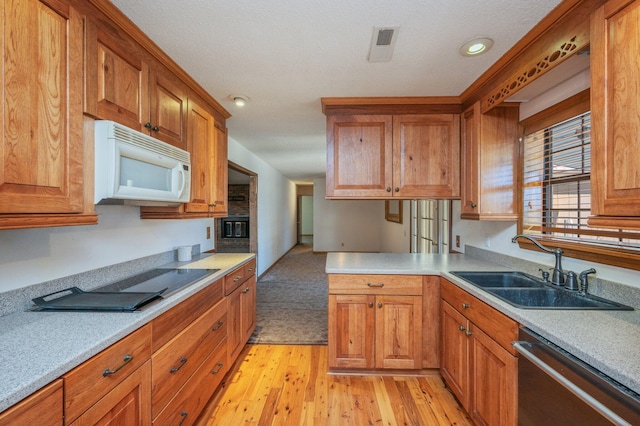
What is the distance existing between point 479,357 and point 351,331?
89 cm

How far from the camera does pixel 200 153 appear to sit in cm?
216

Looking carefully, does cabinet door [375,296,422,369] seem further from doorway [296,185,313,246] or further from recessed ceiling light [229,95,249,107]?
doorway [296,185,313,246]

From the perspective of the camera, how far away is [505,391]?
1.32 m

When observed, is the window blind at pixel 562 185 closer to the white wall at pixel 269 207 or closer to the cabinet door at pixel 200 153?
the cabinet door at pixel 200 153

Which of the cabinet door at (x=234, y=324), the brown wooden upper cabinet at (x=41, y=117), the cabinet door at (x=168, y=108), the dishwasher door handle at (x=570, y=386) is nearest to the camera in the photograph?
the dishwasher door handle at (x=570, y=386)

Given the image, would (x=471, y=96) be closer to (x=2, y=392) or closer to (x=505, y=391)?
(x=505, y=391)

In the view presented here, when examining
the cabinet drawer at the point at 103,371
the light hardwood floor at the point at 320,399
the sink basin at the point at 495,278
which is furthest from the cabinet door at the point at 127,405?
the sink basin at the point at 495,278

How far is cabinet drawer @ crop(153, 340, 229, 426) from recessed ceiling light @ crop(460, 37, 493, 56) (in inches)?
95.7

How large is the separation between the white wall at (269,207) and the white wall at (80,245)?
1639 millimetres

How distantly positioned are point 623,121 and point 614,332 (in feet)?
2.53

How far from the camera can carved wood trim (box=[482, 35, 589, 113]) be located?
129 cm

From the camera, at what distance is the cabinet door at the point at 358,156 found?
2.38 m

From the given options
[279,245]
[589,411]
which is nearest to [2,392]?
[589,411]

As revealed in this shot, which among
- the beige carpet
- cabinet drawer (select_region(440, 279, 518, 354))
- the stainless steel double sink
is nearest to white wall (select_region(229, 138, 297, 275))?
the beige carpet
